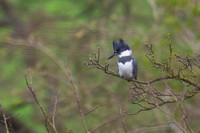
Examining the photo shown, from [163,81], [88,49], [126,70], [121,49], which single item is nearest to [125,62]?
[126,70]

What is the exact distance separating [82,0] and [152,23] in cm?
193

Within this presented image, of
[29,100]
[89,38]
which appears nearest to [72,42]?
[89,38]

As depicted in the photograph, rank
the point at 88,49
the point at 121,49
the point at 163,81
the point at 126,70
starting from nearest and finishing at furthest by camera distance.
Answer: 1. the point at 163,81
2. the point at 126,70
3. the point at 121,49
4. the point at 88,49

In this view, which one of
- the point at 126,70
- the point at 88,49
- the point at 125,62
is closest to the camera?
the point at 126,70

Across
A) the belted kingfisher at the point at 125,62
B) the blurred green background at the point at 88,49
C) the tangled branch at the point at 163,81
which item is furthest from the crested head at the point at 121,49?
the blurred green background at the point at 88,49

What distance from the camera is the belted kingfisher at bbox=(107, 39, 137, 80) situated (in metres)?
6.24

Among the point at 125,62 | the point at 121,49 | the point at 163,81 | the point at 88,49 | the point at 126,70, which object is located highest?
the point at 88,49

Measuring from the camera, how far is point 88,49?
996 centimetres

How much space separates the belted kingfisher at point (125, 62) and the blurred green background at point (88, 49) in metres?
2.17

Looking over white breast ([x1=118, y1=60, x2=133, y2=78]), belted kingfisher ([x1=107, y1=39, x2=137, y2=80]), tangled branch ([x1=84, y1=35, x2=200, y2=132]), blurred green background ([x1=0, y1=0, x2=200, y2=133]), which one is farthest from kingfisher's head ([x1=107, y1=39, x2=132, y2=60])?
blurred green background ([x1=0, y1=0, x2=200, y2=133])

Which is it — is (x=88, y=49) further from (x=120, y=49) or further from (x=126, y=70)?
(x=126, y=70)

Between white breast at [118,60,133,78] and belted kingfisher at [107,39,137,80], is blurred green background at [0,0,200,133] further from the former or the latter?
white breast at [118,60,133,78]

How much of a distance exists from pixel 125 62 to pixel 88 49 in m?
3.65

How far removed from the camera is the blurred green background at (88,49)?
963 cm
